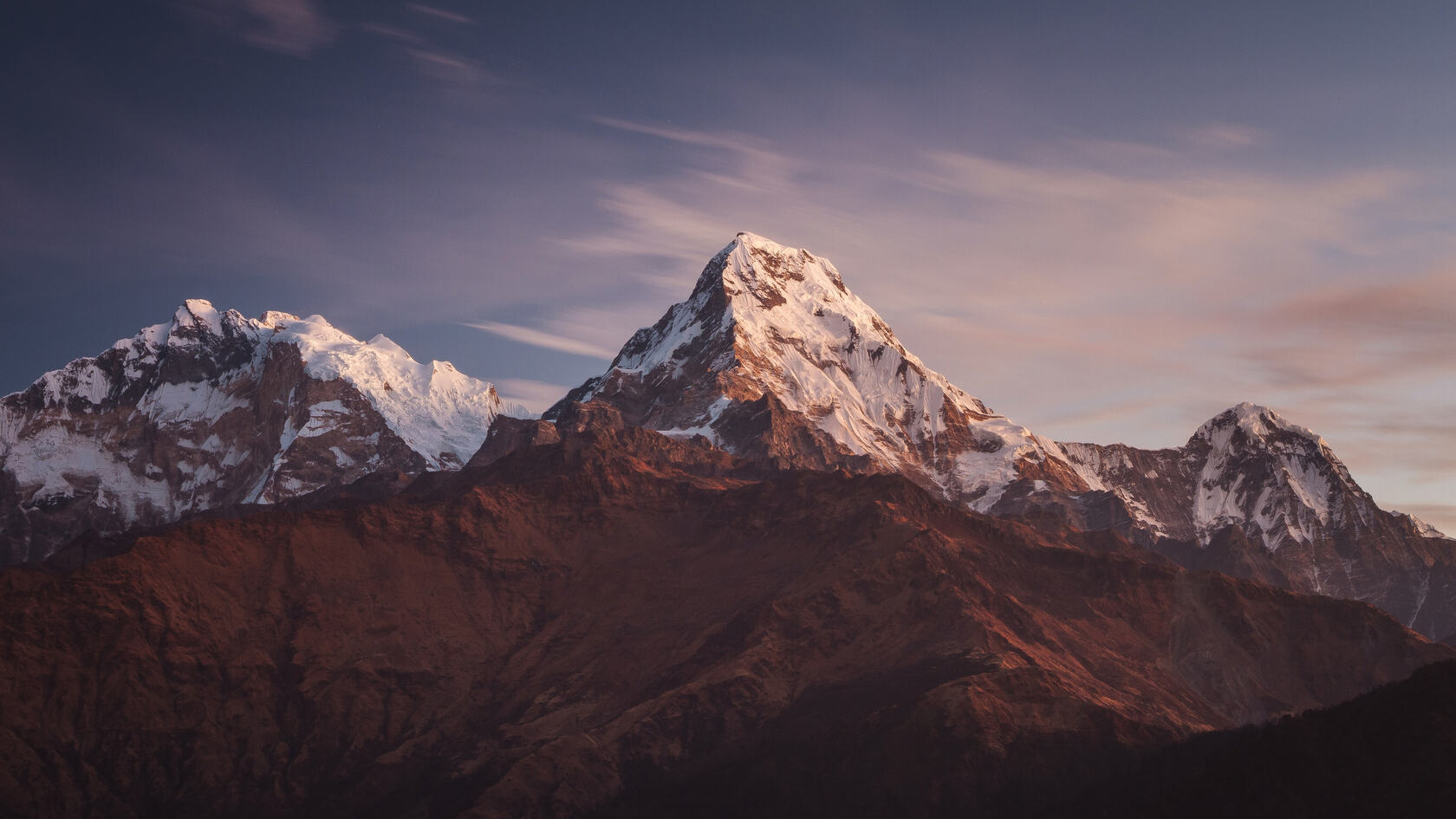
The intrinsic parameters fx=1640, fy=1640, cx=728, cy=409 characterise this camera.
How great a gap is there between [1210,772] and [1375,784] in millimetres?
22133

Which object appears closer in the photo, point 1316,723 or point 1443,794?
point 1443,794

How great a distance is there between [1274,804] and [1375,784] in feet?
33.3

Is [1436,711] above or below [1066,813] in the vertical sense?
above

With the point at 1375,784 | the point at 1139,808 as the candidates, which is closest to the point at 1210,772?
the point at 1139,808

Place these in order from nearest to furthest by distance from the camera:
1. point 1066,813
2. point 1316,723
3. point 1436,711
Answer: point 1436,711
point 1316,723
point 1066,813

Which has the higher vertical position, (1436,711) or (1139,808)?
(1436,711)

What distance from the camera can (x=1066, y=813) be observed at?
195m

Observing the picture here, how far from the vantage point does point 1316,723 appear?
7092 inches

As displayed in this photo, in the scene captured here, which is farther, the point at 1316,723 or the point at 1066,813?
the point at 1066,813

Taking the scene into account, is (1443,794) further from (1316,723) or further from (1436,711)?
(1316,723)

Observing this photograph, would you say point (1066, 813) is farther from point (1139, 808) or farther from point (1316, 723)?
point (1316, 723)

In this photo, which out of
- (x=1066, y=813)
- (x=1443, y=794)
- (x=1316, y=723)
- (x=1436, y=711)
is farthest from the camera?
(x=1066, y=813)

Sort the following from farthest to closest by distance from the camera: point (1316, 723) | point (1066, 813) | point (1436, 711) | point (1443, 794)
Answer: point (1066, 813)
point (1316, 723)
point (1436, 711)
point (1443, 794)

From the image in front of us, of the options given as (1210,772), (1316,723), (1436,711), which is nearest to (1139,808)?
(1210,772)
